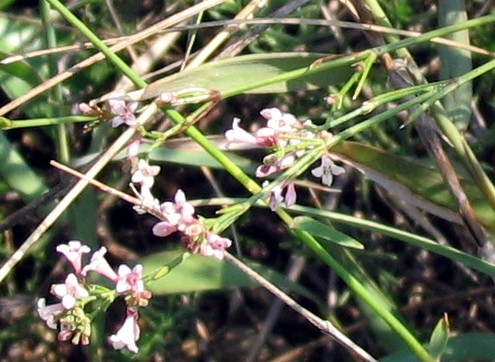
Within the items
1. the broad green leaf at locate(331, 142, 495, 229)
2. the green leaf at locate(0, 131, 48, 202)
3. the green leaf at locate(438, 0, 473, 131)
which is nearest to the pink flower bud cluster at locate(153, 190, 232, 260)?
the broad green leaf at locate(331, 142, 495, 229)

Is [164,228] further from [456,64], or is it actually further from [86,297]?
[456,64]

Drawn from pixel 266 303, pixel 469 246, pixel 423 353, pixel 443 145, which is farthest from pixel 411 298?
pixel 423 353

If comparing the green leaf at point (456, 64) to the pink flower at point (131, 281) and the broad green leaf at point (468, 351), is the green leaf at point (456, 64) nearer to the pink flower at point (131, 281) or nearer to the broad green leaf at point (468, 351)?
the broad green leaf at point (468, 351)

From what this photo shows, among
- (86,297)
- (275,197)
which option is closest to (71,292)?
(86,297)

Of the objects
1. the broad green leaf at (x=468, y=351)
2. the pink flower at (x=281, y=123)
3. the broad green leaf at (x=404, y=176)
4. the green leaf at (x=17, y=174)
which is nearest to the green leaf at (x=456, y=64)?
the broad green leaf at (x=404, y=176)

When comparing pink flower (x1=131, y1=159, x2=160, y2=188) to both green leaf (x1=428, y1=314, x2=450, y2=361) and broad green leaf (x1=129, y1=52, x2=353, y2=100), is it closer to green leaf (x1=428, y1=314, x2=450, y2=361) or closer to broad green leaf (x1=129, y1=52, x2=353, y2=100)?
broad green leaf (x1=129, y1=52, x2=353, y2=100)

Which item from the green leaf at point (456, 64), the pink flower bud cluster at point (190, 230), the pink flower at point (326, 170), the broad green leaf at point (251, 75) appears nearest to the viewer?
the pink flower bud cluster at point (190, 230)

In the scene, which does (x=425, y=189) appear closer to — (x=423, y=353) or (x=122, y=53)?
(x=423, y=353)
